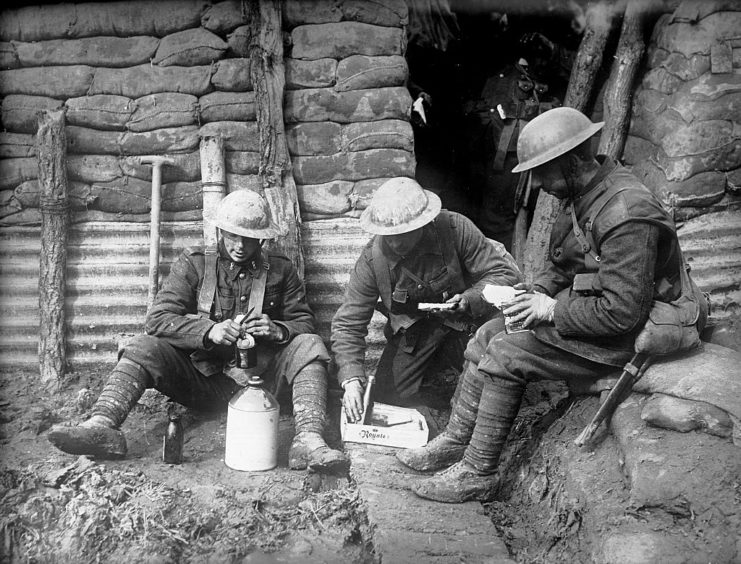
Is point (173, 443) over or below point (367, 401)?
below

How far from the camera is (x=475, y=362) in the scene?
380 centimetres

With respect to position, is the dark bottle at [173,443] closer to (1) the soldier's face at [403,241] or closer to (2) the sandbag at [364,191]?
(1) the soldier's face at [403,241]

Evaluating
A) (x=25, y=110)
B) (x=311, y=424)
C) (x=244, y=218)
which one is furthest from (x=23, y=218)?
(x=311, y=424)

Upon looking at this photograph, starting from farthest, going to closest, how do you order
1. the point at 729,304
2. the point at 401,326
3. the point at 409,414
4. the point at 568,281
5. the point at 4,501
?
the point at 729,304 < the point at 401,326 < the point at 409,414 < the point at 568,281 < the point at 4,501

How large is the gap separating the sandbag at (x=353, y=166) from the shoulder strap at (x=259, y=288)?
49.9 inches

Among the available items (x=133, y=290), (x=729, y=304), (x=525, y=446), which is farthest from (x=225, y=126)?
(x=729, y=304)

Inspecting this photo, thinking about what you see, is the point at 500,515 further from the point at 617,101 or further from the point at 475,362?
the point at 617,101

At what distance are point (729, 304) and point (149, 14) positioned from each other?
17.9 ft

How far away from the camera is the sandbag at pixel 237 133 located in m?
5.50

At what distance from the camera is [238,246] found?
441 centimetres

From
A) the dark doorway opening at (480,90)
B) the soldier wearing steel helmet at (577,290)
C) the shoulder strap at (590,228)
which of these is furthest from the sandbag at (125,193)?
the shoulder strap at (590,228)

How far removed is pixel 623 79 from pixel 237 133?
3.55m

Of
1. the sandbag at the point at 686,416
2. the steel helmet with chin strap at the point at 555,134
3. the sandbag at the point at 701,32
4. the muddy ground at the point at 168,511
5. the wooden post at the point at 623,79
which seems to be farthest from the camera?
the wooden post at the point at 623,79

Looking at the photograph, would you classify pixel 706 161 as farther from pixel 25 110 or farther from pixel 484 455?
pixel 25 110
